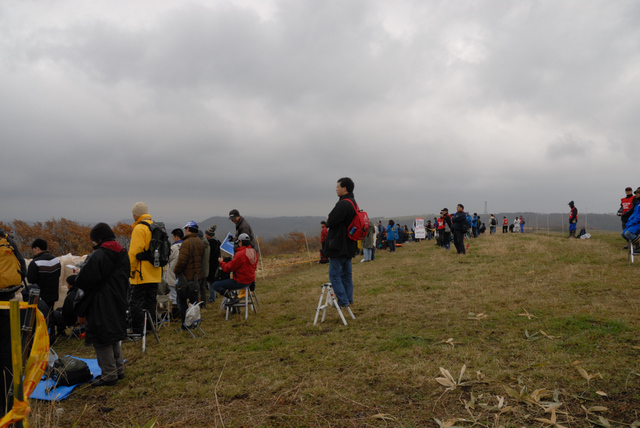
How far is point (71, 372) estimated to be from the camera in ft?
14.6

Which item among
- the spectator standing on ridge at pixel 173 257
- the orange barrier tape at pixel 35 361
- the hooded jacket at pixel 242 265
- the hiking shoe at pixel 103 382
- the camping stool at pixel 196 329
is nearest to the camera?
the orange barrier tape at pixel 35 361

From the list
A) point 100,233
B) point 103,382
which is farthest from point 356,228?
point 103,382

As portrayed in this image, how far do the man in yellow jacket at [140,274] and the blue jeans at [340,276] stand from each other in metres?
2.90

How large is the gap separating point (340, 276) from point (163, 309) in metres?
3.88

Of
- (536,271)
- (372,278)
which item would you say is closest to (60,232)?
(372,278)

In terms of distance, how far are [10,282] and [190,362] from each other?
3.04 meters

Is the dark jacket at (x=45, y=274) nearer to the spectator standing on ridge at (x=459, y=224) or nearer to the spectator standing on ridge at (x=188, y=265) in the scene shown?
the spectator standing on ridge at (x=188, y=265)

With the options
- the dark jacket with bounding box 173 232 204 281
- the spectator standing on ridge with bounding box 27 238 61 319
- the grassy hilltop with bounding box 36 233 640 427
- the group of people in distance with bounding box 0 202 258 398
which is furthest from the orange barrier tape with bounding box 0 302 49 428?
the spectator standing on ridge with bounding box 27 238 61 319

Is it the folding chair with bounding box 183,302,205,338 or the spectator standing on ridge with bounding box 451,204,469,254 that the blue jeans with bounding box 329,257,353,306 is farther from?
the spectator standing on ridge with bounding box 451,204,469,254

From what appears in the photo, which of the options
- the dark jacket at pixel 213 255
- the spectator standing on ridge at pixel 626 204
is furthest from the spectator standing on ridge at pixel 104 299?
the spectator standing on ridge at pixel 626 204

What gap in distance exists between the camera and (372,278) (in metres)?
11.5

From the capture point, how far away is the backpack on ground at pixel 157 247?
595 cm

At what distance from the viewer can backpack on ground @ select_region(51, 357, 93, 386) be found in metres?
4.43

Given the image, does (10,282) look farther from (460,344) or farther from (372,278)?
(372,278)
